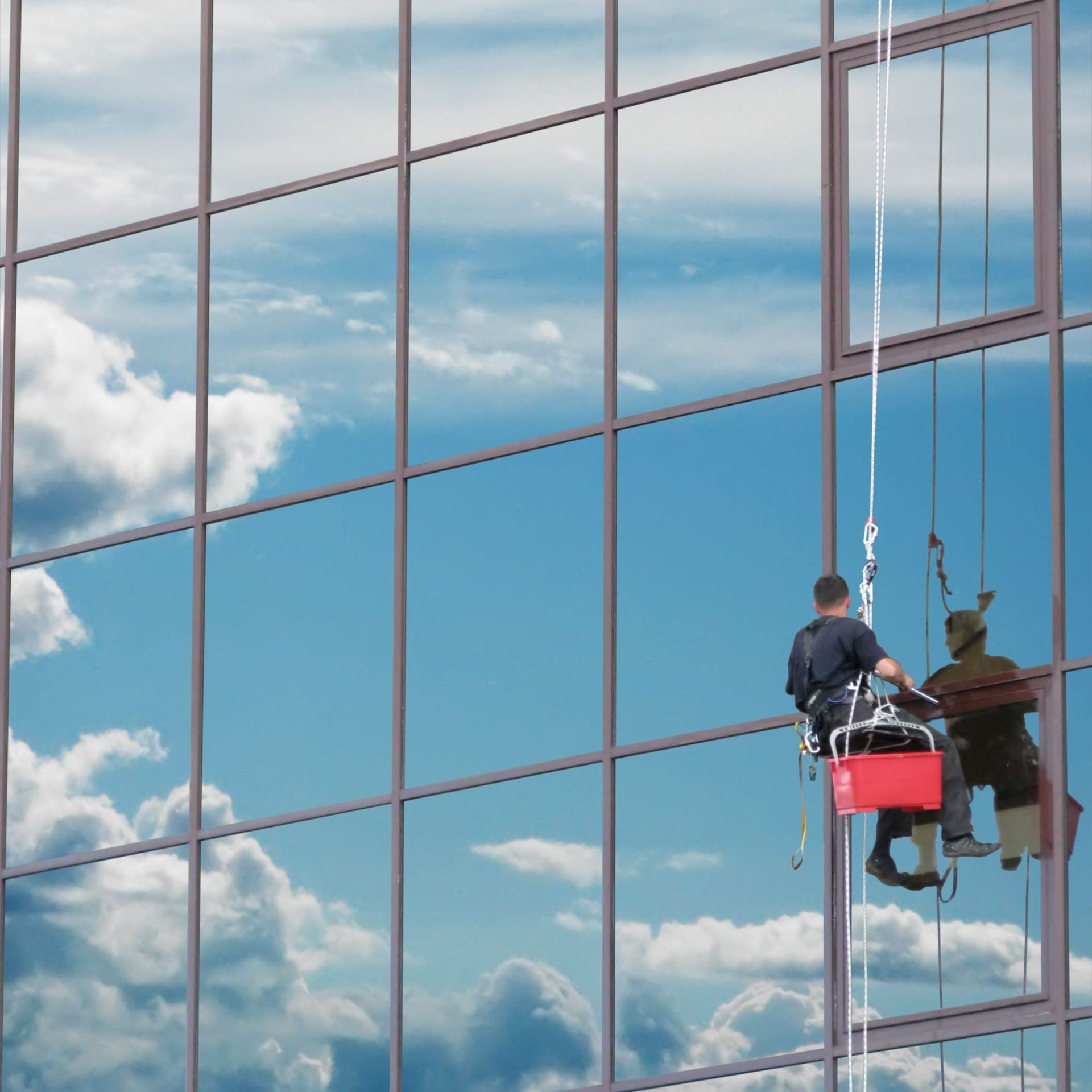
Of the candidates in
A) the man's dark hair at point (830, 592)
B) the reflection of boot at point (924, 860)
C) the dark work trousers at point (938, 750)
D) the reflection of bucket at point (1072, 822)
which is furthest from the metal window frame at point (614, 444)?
the man's dark hair at point (830, 592)

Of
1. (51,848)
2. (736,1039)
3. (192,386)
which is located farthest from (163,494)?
(736,1039)

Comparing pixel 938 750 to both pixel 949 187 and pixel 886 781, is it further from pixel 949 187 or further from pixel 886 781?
pixel 949 187

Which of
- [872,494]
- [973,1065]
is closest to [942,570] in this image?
[872,494]

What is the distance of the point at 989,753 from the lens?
15.1 m

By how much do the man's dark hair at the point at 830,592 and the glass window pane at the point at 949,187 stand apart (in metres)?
1.80

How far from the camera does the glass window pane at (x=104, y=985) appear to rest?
56.5ft

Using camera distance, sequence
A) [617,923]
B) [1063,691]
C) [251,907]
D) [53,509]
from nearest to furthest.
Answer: [1063,691] < [617,923] < [251,907] < [53,509]

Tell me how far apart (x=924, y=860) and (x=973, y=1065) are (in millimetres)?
1100

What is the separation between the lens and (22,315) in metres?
18.4

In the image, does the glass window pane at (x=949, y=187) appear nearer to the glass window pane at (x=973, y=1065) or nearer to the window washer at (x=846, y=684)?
the window washer at (x=846, y=684)

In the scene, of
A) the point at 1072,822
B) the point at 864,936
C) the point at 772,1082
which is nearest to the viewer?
the point at 1072,822

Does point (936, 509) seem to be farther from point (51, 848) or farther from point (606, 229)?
point (51, 848)

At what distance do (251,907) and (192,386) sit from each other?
10.8 feet

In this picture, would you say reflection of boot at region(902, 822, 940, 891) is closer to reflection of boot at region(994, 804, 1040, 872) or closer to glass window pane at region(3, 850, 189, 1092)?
reflection of boot at region(994, 804, 1040, 872)
